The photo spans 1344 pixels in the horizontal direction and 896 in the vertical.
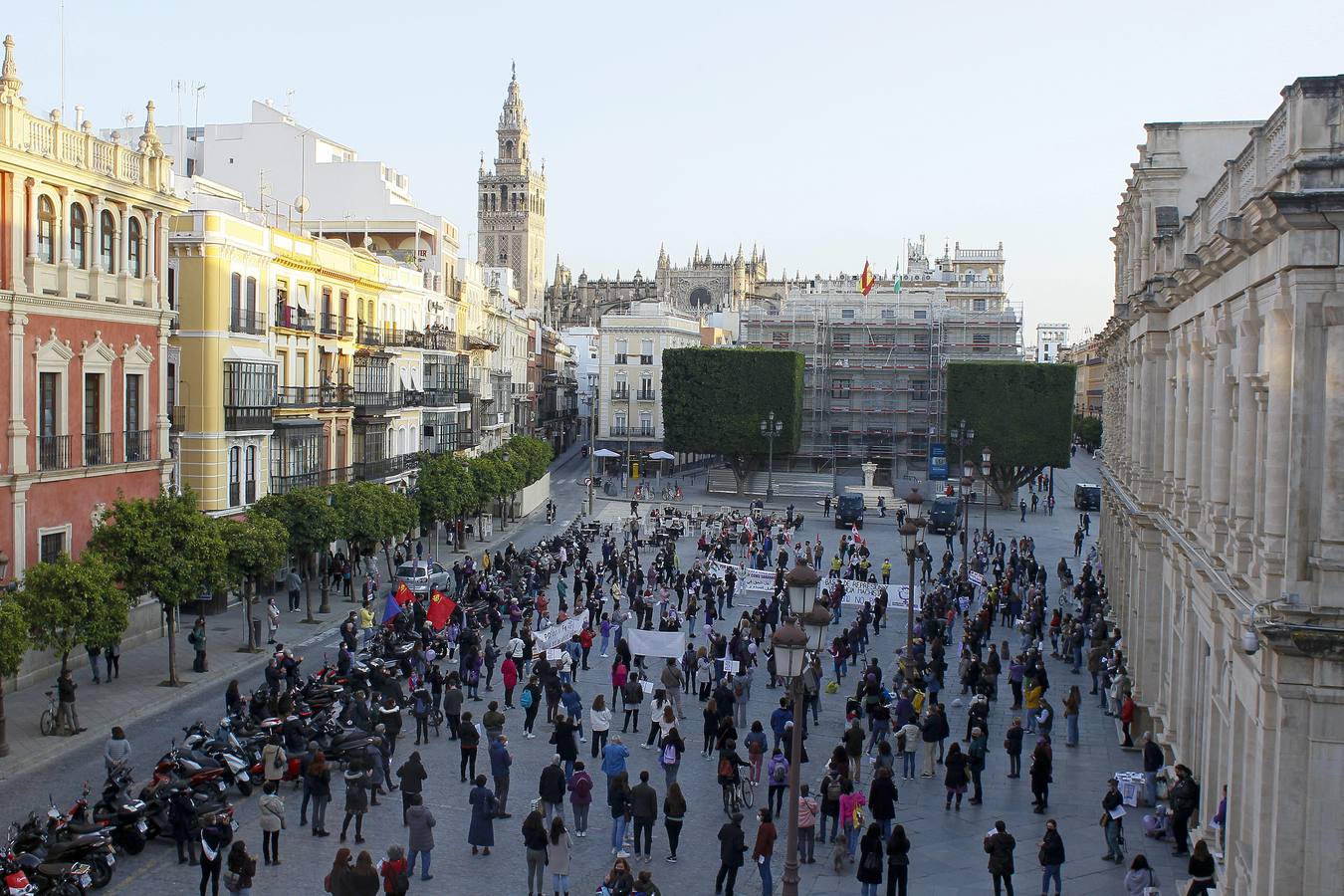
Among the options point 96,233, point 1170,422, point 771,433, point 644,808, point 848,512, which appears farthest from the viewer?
point 771,433

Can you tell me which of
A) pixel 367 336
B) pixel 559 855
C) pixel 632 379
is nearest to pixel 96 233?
pixel 559 855

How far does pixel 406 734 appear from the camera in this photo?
80.4 ft

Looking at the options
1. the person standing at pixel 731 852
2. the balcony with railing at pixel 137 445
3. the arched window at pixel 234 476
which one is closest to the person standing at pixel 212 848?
the person standing at pixel 731 852

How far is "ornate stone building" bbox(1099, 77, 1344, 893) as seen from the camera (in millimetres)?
12703

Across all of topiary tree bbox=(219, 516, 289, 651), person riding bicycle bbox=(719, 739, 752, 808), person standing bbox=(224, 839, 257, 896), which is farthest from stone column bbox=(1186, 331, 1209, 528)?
topiary tree bbox=(219, 516, 289, 651)

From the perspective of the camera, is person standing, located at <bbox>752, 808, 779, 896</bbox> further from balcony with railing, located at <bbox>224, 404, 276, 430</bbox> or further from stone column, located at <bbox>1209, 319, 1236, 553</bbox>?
balcony with railing, located at <bbox>224, 404, 276, 430</bbox>

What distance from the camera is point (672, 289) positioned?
178750 mm

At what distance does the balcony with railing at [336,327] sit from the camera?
46625mm

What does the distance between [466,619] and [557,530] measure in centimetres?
2657

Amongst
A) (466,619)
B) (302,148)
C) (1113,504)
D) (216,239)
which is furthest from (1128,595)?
(302,148)

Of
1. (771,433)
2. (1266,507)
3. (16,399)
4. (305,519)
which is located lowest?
(305,519)

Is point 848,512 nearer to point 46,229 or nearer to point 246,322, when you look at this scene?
point 246,322

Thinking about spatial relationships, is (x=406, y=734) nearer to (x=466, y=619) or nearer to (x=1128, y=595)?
(x=466, y=619)

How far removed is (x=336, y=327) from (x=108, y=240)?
1724 cm
